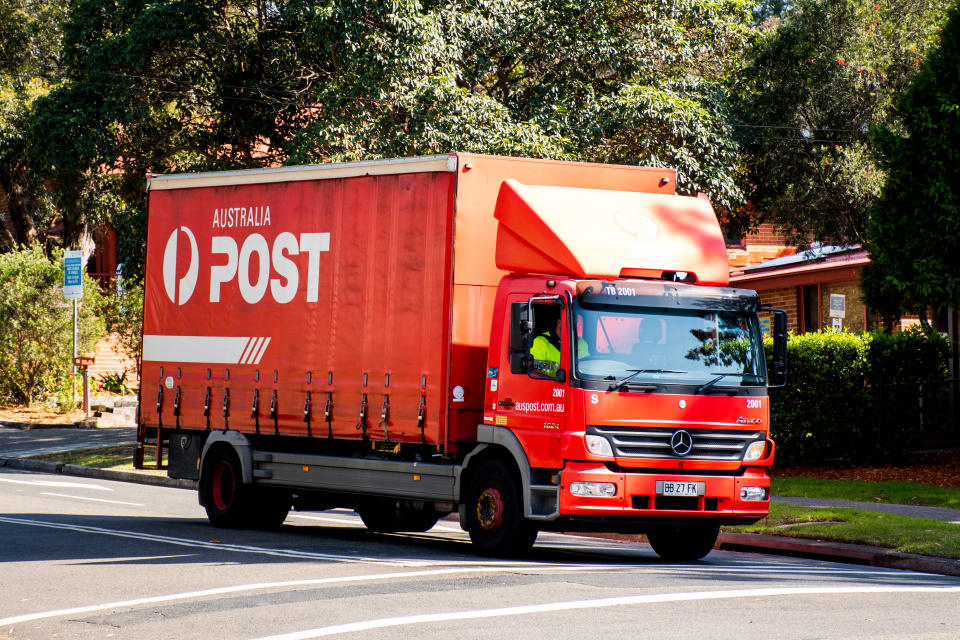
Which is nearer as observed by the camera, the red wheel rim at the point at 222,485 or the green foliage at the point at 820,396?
the red wheel rim at the point at 222,485

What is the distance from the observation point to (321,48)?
24641mm

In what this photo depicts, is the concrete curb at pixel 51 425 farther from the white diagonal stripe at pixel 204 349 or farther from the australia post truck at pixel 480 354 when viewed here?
the australia post truck at pixel 480 354

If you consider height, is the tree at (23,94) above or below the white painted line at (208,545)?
above

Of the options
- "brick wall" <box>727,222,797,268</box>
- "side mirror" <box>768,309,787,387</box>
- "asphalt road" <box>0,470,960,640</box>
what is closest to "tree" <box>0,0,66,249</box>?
"brick wall" <box>727,222,797,268</box>

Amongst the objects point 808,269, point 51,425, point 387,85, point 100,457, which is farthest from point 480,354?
point 51,425

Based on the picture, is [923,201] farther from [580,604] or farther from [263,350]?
[580,604]

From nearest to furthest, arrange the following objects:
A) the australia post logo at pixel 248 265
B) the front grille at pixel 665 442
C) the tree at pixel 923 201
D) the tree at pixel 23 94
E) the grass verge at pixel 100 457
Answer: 1. the front grille at pixel 665 442
2. the australia post logo at pixel 248 265
3. the tree at pixel 923 201
4. the grass verge at pixel 100 457
5. the tree at pixel 23 94

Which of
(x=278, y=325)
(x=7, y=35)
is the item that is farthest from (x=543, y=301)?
(x=7, y=35)

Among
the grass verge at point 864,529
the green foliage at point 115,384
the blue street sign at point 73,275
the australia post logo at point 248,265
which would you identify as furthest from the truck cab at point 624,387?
the green foliage at point 115,384

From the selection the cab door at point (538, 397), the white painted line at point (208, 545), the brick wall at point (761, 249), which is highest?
the brick wall at point (761, 249)

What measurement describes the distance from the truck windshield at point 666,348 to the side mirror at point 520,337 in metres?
0.43

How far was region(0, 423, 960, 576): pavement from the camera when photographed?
498 inches

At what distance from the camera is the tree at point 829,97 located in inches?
1028

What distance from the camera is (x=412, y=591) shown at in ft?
31.5
